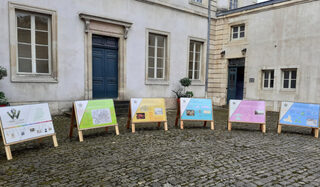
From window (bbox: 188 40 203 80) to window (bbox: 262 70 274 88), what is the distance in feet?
11.3

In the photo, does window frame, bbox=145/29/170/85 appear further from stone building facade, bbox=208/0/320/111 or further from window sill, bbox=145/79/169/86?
stone building facade, bbox=208/0/320/111

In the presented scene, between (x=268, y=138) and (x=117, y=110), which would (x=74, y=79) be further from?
(x=268, y=138)

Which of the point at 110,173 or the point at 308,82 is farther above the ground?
the point at 308,82

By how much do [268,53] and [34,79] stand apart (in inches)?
408

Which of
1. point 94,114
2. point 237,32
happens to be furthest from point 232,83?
point 94,114

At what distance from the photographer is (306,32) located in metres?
9.94

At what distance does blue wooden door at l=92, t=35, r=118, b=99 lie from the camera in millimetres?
9438

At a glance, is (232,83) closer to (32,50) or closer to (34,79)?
(34,79)

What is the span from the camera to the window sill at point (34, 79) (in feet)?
24.8

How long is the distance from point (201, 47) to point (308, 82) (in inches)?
218

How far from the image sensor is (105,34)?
9383 millimetres

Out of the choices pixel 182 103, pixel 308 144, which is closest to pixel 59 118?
pixel 182 103

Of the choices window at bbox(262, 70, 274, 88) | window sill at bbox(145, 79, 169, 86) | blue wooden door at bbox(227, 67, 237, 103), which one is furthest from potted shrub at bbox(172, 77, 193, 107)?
window at bbox(262, 70, 274, 88)

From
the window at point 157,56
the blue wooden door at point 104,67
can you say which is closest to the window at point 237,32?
the window at point 157,56
